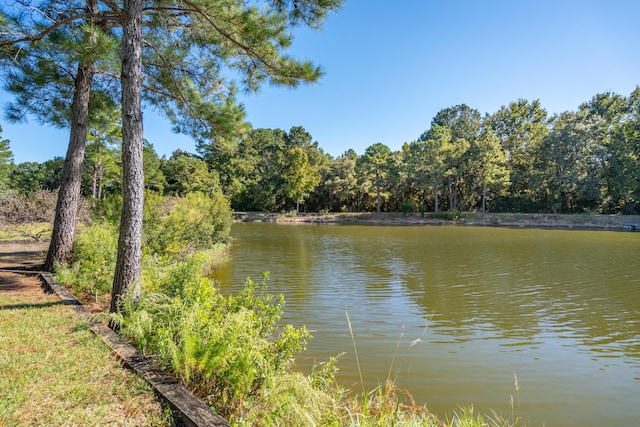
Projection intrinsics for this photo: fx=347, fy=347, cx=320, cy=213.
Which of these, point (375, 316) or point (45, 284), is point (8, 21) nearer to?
point (45, 284)

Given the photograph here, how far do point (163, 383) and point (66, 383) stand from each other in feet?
2.22

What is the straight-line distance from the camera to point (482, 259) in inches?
→ 463

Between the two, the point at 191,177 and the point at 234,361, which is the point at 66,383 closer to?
the point at 234,361

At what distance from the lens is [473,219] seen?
31031mm

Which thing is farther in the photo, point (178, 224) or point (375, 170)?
point (375, 170)

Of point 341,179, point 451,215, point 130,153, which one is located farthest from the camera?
point 341,179

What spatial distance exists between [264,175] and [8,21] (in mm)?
35181

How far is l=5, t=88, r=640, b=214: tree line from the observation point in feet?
96.9

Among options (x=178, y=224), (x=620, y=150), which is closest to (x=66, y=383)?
(x=178, y=224)

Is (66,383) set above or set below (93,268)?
below

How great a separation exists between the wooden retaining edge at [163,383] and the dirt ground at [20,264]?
205cm

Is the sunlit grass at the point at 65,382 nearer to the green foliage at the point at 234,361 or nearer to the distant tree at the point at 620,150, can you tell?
the green foliage at the point at 234,361

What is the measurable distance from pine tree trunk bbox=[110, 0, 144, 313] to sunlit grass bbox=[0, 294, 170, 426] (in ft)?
2.22

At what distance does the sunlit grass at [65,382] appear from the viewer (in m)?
2.14
